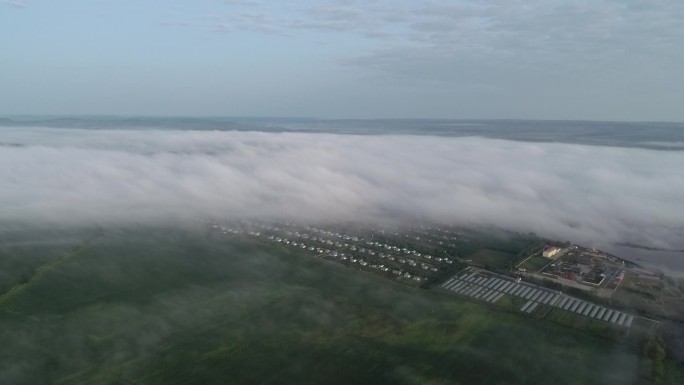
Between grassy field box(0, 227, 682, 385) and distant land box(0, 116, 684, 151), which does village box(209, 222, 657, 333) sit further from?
distant land box(0, 116, 684, 151)

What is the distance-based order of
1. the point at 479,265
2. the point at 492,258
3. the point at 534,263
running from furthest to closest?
the point at 492,258 → the point at 534,263 → the point at 479,265

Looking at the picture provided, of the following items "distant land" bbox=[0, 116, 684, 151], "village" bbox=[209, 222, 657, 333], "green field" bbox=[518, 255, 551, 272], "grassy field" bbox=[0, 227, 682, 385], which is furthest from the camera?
"distant land" bbox=[0, 116, 684, 151]

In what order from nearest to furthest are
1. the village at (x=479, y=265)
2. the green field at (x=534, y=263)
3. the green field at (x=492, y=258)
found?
the village at (x=479, y=265), the green field at (x=534, y=263), the green field at (x=492, y=258)

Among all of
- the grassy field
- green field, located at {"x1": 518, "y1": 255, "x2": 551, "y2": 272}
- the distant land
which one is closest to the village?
green field, located at {"x1": 518, "y1": 255, "x2": 551, "y2": 272}

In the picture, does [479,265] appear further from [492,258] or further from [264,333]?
[264,333]

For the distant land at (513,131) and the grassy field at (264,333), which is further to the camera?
the distant land at (513,131)

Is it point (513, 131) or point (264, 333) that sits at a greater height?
point (513, 131)

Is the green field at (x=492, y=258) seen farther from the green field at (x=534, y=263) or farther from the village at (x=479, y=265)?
the green field at (x=534, y=263)

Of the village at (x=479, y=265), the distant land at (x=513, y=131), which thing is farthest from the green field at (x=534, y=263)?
the distant land at (x=513, y=131)

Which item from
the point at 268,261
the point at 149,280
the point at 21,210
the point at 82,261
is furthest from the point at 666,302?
the point at 21,210

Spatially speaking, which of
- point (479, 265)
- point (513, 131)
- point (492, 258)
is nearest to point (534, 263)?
point (492, 258)
